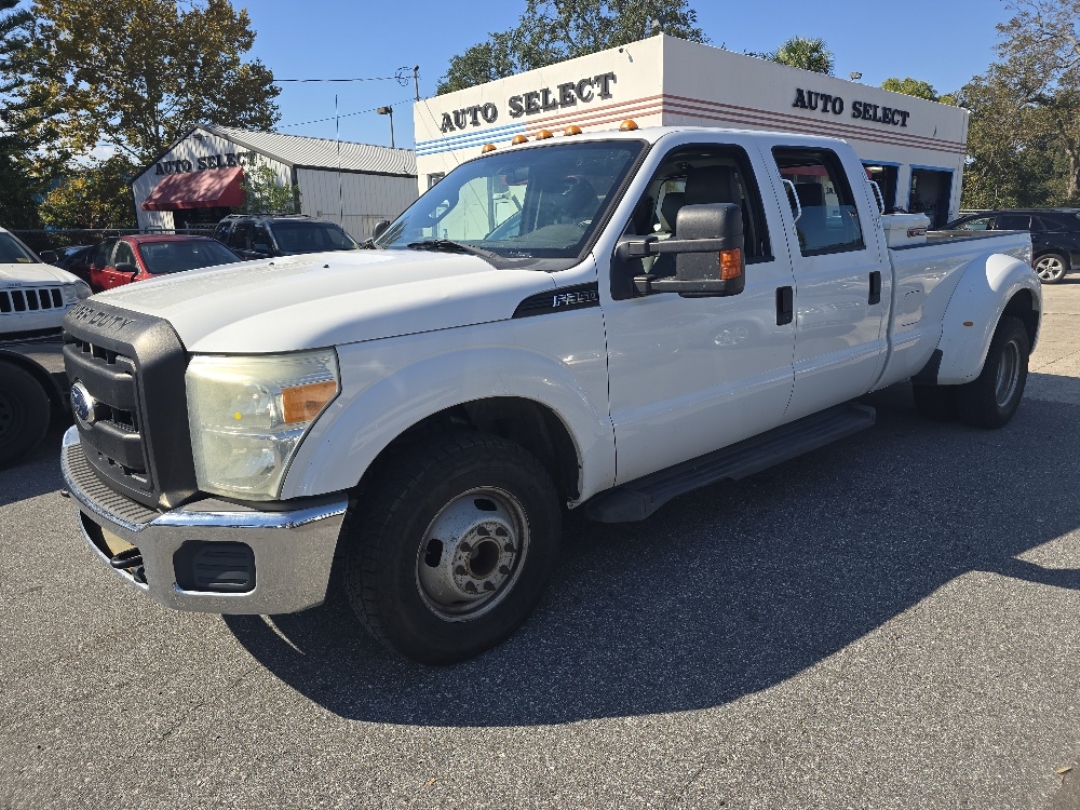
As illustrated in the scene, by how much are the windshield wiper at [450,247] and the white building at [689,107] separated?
1377 cm

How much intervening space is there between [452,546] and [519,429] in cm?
64

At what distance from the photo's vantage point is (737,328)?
3721mm

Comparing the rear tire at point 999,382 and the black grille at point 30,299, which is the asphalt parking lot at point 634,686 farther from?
the black grille at point 30,299

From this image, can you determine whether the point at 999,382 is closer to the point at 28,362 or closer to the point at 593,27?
the point at 28,362

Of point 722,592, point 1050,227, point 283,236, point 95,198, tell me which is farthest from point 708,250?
point 95,198

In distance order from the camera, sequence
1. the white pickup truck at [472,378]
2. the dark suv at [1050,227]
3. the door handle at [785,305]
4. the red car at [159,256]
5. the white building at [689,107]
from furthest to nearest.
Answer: the dark suv at [1050,227] → the white building at [689,107] → the red car at [159,256] → the door handle at [785,305] → the white pickup truck at [472,378]

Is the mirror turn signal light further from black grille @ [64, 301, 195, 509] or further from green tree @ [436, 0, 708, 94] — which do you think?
green tree @ [436, 0, 708, 94]

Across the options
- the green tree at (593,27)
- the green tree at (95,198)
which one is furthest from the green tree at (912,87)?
the green tree at (95,198)

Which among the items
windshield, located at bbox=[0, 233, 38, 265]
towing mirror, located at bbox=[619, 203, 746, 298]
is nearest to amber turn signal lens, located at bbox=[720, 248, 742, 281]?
towing mirror, located at bbox=[619, 203, 746, 298]

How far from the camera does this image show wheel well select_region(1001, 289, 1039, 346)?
5.84 meters

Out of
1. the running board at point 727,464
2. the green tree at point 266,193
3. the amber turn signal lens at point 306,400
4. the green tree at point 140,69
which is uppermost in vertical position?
the green tree at point 140,69

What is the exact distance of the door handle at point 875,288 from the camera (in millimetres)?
4570

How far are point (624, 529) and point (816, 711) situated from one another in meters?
1.67

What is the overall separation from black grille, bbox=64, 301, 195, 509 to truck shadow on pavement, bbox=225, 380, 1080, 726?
87 centimetres
